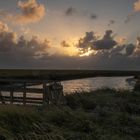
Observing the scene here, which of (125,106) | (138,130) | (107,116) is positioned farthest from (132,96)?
(138,130)

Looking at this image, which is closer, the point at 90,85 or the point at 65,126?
the point at 65,126

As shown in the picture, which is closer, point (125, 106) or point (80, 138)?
point (80, 138)

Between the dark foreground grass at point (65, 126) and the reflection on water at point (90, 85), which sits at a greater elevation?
the dark foreground grass at point (65, 126)

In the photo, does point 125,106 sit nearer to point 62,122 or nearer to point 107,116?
point 107,116

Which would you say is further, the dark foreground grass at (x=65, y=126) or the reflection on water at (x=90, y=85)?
the reflection on water at (x=90, y=85)

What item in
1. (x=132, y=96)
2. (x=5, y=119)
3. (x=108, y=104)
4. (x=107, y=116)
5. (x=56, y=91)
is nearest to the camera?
(x=5, y=119)

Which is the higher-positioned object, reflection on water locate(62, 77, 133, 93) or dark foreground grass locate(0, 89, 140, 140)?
dark foreground grass locate(0, 89, 140, 140)

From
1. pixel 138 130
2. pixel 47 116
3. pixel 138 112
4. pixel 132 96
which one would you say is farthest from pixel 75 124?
pixel 132 96

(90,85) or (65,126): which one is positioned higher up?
(65,126)

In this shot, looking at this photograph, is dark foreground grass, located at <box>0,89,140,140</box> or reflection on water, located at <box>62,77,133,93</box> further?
reflection on water, located at <box>62,77,133,93</box>

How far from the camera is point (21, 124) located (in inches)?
347

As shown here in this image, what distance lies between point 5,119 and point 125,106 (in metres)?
7.00

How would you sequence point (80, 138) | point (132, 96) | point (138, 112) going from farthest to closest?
point (132, 96), point (138, 112), point (80, 138)

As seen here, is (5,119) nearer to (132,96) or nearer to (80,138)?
(80,138)
